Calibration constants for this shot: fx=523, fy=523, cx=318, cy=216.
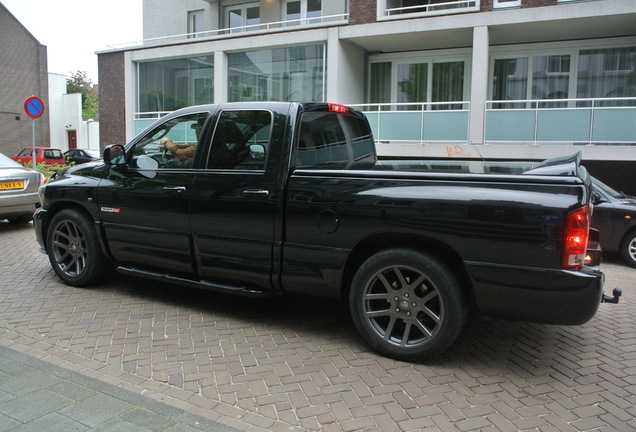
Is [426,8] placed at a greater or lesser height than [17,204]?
greater

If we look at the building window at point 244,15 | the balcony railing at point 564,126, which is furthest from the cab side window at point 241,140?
the building window at point 244,15

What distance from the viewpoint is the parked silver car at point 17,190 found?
9383 mm

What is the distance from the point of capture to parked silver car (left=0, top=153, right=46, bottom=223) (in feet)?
30.8

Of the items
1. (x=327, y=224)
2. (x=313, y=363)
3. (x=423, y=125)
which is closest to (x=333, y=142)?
(x=327, y=224)

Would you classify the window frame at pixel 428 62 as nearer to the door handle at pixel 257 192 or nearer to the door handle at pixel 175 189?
the door handle at pixel 175 189

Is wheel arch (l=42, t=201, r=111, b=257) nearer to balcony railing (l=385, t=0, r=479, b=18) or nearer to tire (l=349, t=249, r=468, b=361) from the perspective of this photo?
tire (l=349, t=249, r=468, b=361)

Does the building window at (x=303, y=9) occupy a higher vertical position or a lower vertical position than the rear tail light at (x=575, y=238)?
higher

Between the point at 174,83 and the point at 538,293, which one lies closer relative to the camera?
the point at 538,293

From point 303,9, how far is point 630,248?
52.3 feet

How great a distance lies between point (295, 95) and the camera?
1766 centimetres

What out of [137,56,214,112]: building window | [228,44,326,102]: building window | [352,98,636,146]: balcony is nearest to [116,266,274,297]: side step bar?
[352,98,636,146]: balcony

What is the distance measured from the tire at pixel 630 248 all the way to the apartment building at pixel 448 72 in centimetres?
426

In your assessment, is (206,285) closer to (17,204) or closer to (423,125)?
(17,204)

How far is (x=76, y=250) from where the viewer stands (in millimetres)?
5719
